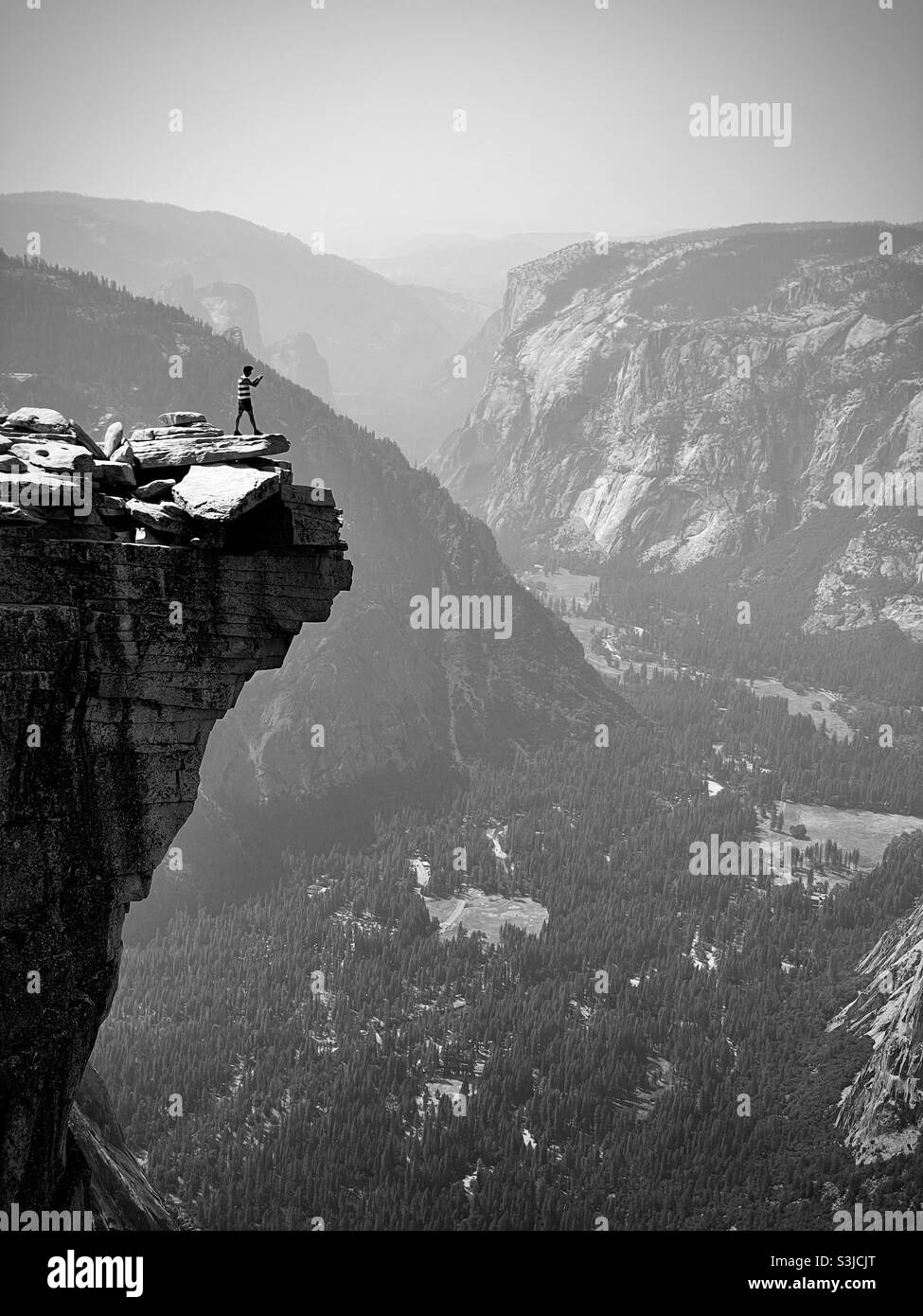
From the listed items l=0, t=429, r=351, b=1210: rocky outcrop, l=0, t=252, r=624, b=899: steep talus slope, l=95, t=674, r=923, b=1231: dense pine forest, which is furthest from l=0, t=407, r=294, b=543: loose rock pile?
l=0, t=252, r=624, b=899: steep talus slope

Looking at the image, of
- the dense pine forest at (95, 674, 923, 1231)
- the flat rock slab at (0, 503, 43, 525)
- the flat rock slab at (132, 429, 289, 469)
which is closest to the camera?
the flat rock slab at (0, 503, 43, 525)

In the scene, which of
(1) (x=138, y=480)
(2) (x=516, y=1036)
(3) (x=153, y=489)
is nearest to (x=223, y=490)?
(3) (x=153, y=489)

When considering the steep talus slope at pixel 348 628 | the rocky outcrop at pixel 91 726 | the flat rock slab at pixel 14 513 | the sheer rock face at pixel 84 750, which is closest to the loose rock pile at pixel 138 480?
the flat rock slab at pixel 14 513

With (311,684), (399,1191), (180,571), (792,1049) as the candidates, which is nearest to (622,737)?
(311,684)

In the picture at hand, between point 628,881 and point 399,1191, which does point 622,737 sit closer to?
point 628,881

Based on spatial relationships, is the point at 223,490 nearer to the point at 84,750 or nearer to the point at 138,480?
the point at 138,480

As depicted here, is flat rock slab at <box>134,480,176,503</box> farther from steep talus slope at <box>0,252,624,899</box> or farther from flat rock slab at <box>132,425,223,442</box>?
steep talus slope at <box>0,252,624,899</box>

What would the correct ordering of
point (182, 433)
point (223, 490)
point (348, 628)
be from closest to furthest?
point (223, 490)
point (182, 433)
point (348, 628)
